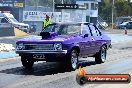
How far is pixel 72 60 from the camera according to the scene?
11938mm

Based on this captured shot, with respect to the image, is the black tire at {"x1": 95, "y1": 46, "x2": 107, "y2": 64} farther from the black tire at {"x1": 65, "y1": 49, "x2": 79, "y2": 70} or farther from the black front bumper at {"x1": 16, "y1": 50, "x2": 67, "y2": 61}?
the black front bumper at {"x1": 16, "y1": 50, "x2": 67, "y2": 61}

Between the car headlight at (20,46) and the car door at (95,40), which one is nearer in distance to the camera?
the car headlight at (20,46)

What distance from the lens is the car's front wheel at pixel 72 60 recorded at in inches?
461

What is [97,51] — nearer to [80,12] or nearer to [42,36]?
[42,36]

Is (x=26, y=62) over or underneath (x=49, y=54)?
underneath

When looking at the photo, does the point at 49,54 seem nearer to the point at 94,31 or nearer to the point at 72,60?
the point at 72,60

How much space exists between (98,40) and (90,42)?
83 cm

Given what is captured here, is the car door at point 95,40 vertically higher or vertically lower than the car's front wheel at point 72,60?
higher

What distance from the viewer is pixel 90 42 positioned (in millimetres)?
13328

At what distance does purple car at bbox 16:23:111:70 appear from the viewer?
37.3 feet

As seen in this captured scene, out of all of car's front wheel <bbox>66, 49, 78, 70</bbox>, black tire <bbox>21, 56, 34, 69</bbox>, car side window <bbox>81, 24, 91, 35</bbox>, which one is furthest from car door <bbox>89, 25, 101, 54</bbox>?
black tire <bbox>21, 56, 34, 69</bbox>

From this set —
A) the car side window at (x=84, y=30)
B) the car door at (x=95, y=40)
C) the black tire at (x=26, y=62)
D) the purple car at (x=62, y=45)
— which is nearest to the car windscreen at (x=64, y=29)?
the purple car at (x=62, y=45)

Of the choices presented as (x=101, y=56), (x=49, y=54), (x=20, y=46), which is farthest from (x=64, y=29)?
(x=101, y=56)

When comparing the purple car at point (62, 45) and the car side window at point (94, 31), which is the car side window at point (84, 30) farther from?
the car side window at point (94, 31)
